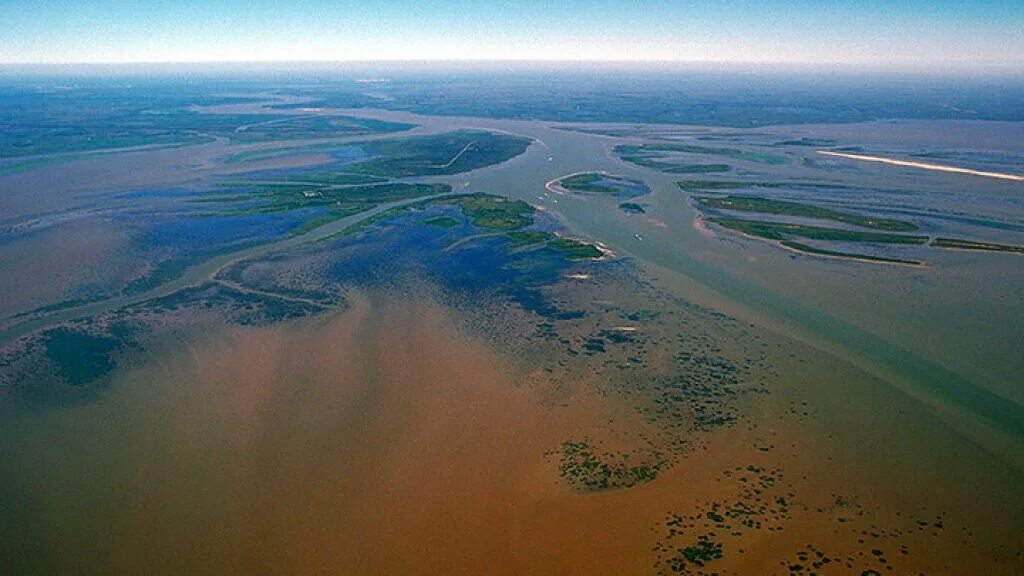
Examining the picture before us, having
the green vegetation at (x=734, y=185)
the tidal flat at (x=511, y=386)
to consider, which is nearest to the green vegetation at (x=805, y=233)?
the tidal flat at (x=511, y=386)

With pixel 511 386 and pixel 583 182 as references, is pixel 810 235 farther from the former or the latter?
pixel 511 386

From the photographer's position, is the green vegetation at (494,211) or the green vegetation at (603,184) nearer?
the green vegetation at (494,211)

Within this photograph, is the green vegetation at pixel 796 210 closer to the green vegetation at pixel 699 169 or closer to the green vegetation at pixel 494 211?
the green vegetation at pixel 699 169

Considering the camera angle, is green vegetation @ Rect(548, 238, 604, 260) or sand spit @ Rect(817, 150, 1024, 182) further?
sand spit @ Rect(817, 150, 1024, 182)

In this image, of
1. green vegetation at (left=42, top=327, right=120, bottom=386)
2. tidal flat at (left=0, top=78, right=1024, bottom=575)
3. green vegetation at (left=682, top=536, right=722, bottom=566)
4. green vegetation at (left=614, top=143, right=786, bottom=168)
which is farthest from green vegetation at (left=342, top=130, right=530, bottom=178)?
green vegetation at (left=682, top=536, right=722, bottom=566)

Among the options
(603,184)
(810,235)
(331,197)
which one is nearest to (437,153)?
(331,197)

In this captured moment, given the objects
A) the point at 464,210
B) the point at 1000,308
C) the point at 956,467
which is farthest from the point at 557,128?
the point at 956,467

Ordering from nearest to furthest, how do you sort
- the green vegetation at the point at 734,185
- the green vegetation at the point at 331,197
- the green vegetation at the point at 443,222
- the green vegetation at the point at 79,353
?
the green vegetation at the point at 79,353
the green vegetation at the point at 443,222
the green vegetation at the point at 331,197
the green vegetation at the point at 734,185

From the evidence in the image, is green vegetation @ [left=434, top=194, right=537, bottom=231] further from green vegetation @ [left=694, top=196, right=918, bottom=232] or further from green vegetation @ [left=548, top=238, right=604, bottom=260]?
green vegetation @ [left=694, top=196, right=918, bottom=232]

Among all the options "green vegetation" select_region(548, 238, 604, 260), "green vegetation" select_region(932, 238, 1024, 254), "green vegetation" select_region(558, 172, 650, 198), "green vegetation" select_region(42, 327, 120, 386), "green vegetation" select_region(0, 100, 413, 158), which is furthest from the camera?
"green vegetation" select_region(0, 100, 413, 158)
